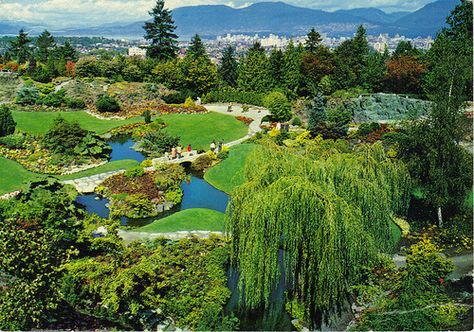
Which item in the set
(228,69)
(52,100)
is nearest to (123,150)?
(52,100)

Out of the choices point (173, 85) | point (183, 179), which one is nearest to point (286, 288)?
point (183, 179)

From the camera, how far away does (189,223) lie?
18531 mm

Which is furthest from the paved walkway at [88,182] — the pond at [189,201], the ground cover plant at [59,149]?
the ground cover plant at [59,149]

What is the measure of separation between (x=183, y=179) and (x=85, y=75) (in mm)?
33809

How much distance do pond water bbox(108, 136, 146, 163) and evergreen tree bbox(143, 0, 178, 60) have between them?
29.1 m

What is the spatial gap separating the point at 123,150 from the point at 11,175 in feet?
29.7

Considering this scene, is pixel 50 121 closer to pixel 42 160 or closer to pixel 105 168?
pixel 42 160

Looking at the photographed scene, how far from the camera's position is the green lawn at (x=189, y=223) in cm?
1802

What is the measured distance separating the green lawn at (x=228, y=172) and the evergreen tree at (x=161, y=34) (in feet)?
118

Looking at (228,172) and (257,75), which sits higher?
(257,75)

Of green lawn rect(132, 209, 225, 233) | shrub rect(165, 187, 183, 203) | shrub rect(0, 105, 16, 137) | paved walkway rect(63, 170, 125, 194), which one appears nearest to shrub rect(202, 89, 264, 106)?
shrub rect(0, 105, 16, 137)

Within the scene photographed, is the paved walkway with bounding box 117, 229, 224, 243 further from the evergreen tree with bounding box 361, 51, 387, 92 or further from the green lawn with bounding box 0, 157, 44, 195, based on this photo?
the evergreen tree with bounding box 361, 51, 387, 92

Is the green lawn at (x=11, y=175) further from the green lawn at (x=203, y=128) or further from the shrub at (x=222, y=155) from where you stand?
the green lawn at (x=203, y=128)

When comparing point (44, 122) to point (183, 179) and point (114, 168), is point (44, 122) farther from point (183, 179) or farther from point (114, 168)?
point (183, 179)
